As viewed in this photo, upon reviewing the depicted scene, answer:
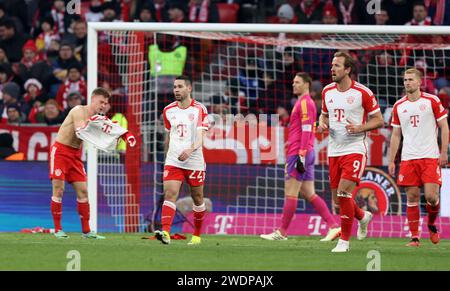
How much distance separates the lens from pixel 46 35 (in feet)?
78.8

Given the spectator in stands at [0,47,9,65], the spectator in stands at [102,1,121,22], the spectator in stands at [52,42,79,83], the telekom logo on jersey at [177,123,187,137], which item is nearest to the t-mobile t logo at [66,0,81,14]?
the spectator in stands at [102,1,121,22]

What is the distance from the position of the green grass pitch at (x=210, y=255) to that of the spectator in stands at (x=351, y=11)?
29.6ft

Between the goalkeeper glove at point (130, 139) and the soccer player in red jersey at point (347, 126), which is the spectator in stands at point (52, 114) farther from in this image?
the soccer player in red jersey at point (347, 126)

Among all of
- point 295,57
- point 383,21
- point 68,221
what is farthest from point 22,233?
point 383,21

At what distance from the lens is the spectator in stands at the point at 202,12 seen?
23750mm

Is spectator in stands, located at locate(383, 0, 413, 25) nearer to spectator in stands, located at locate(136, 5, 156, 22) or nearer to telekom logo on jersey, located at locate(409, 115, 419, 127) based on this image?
spectator in stands, located at locate(136, 5, 156, 22)

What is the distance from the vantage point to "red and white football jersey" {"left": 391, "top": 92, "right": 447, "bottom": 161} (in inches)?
579

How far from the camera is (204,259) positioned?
38.3ft

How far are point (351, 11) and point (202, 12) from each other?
10.2 feet

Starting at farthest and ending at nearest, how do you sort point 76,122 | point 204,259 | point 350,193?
point 76,122 < point 350,193 < point 204,259

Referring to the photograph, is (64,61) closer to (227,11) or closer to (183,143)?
(227,11)
